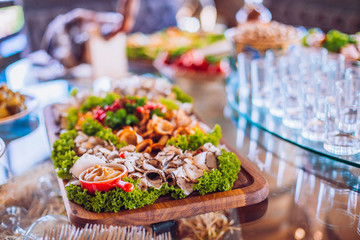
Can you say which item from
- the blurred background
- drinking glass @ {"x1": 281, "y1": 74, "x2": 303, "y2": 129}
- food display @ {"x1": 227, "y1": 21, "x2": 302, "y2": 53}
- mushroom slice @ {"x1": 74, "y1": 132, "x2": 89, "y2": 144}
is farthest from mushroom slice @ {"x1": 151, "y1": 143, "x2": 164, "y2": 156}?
the blurred background

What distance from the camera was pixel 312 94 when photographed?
1892 millimetres

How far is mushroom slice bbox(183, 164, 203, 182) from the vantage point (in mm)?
1394

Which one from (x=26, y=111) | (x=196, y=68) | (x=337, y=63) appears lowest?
(x=26, y=111)

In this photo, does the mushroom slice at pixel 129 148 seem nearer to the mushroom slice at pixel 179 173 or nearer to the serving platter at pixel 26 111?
the mushroom slice at pixel 179 173

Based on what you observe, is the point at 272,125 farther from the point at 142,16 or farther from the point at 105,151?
the point at 142,16

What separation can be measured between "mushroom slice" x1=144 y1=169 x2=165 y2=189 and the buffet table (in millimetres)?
153

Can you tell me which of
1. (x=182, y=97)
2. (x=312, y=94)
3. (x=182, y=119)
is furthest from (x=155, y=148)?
(x=312, y=94)

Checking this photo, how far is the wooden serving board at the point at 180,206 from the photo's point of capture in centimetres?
129

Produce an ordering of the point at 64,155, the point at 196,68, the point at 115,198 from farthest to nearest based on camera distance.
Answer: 1. the point at 196,68
2. the point at 64,155
3. the point at 115,198

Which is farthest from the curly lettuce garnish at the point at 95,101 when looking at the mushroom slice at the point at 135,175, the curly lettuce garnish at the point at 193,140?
the mushroom slice at the point at 135,175

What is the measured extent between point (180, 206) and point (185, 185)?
0.27 feet

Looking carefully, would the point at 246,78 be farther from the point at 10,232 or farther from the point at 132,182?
the point at 10,232

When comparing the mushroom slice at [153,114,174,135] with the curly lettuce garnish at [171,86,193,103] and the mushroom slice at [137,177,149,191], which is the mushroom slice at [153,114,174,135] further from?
the curly lettuce garnish at [171,86,193,103]

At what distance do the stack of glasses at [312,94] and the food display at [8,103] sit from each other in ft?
4.39
